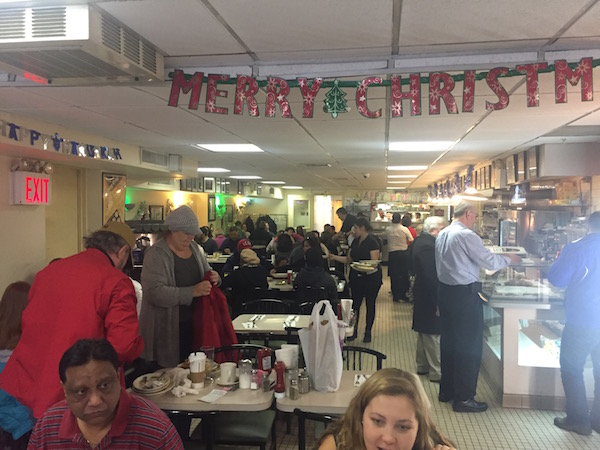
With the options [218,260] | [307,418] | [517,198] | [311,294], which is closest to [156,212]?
[218,260]

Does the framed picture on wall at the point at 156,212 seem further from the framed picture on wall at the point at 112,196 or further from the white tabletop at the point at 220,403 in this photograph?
the white tabletop at the point at 220,403

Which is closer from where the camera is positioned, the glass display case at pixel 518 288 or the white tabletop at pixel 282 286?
the glass display case at pixel 518 288

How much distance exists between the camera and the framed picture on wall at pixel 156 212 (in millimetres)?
11109

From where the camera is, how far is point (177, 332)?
143 inches

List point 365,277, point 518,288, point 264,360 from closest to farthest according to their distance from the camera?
point 264,360 < point 518,288 < point 365,277

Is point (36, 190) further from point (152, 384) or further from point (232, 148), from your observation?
point (152, 384)

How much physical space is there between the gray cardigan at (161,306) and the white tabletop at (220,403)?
619mm

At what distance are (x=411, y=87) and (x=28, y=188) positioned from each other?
4.10 meters

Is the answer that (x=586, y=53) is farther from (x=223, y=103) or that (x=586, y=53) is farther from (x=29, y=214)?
(x=29, y=214)

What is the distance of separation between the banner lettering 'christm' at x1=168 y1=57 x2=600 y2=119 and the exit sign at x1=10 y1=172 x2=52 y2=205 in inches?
112

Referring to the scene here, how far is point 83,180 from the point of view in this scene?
7.25 meters

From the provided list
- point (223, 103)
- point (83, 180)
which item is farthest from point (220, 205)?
point (223, 103)

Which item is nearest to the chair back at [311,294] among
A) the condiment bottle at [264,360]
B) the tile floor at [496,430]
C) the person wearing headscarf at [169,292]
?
the tile floor at [496,430]

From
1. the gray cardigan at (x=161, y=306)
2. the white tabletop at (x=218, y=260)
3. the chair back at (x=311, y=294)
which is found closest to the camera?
the gray cardigan at (x=161, y=306)
